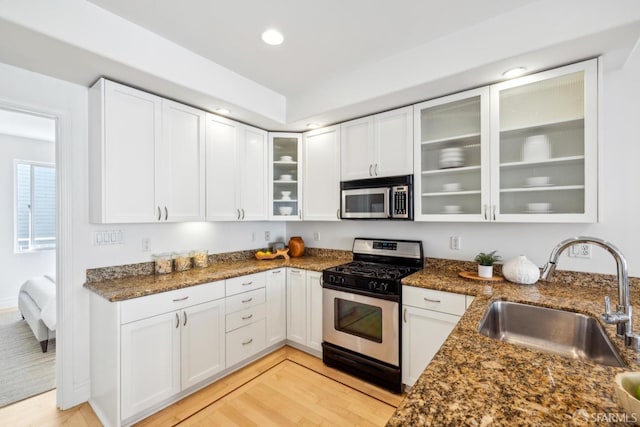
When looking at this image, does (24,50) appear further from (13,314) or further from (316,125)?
(13,314)

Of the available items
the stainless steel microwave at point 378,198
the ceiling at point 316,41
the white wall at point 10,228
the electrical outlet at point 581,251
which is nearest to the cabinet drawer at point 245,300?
the stainless steel microwave at point 378,198

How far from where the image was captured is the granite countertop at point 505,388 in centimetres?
68

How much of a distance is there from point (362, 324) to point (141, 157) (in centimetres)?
225

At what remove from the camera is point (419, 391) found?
31.5 inches

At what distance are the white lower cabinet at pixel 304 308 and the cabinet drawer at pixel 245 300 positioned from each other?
1.13ft

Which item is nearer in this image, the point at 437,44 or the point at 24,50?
the point at 24,50

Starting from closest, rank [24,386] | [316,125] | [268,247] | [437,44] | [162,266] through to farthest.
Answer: [437,44], [24,386], [162,266], [316,125], [268,247]

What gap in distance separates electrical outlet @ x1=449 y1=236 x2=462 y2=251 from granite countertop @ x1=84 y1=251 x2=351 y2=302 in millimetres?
1109

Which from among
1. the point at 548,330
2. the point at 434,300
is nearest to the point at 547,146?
the point at 548,330

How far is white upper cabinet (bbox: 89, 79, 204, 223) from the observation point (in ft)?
6.73

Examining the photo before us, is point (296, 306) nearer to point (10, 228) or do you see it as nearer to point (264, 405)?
point (264, 405)

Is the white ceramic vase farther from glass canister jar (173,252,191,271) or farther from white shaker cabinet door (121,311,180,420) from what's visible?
glass canister jar (173,252,191,271)

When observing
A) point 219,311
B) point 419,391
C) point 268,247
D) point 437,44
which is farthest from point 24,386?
point 437,44

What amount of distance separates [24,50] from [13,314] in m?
4.15
